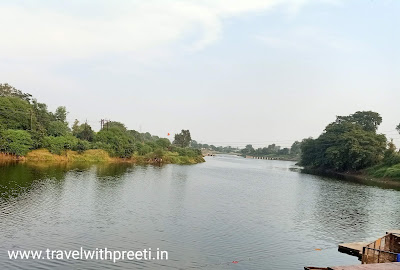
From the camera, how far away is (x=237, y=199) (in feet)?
103

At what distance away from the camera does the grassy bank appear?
58116mm

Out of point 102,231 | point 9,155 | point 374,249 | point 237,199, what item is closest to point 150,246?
point 102,231

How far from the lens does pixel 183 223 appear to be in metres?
20.8

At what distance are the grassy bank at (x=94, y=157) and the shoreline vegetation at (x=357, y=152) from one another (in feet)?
113

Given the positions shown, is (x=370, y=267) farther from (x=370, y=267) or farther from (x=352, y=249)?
(x=352, y=249)

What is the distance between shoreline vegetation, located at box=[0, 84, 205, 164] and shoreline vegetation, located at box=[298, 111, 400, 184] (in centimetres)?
3778

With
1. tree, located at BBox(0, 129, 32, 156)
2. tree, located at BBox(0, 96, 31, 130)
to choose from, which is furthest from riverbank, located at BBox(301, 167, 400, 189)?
tree, located at BBox(0, 96, 31, 130)

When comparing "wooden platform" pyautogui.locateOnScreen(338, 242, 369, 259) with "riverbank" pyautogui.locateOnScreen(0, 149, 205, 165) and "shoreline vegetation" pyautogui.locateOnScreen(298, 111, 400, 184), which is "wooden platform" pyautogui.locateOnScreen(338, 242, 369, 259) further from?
"riverbank" pyautogui.locateOnScreen(0, 149, 205, 165)

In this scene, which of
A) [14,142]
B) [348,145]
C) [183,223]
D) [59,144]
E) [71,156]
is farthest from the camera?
[348,145]

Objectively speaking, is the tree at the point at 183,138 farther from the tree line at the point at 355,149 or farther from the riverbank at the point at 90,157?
the tree line at the point at 355,149

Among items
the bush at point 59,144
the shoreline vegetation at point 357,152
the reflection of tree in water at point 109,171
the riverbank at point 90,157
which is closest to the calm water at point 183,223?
the reflection of tree in water at point 109,171

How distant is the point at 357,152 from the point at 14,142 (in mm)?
61714

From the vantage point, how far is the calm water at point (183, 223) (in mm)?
15180

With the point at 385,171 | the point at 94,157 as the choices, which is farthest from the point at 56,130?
the point at 385,171
